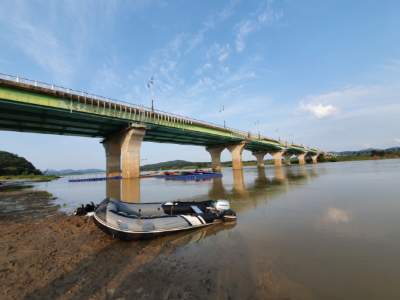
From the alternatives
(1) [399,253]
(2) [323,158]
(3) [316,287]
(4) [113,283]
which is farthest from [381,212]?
(2) [323,158]

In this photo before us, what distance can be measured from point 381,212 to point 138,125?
38653mm

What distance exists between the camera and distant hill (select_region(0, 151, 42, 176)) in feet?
330

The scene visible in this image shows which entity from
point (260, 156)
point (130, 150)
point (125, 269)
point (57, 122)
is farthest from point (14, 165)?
point (125, 269)

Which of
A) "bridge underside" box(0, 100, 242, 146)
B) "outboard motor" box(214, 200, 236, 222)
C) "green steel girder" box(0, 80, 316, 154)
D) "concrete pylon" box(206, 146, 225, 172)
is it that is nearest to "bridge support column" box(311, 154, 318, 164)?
"concrete pylon" box(206, 146, 225, 172)

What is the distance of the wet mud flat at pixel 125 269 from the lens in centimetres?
438

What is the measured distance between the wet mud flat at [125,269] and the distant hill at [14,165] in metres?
122

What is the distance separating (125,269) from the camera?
5.51 meters

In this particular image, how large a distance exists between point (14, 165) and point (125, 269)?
5473 inches

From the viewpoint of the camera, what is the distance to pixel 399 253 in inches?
227

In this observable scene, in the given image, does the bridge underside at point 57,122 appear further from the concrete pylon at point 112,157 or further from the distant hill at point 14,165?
the distant hill at point 14,165

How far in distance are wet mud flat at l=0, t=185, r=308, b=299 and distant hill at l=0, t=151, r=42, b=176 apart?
401 feet

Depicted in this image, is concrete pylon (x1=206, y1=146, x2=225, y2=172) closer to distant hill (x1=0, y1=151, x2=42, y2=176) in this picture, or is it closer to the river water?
the river water

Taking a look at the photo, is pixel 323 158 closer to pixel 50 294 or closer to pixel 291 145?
pixel 291 145

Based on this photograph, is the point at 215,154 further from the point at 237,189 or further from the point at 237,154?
the point at 237,189
